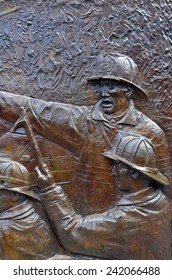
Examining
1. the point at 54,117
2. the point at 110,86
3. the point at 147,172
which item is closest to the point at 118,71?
the point at 110,86

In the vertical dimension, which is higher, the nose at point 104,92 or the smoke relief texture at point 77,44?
the smoke relief texture at point 77,44

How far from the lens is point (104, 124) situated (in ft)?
7.07

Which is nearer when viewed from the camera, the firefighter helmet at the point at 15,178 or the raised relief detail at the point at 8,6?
the firefighter helmet at the point at 15,178

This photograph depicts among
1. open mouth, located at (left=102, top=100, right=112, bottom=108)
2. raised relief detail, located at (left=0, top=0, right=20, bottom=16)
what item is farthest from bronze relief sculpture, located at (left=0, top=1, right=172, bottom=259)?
raised relief detail, located at (left=0, top=0, right=20, bottom=16)

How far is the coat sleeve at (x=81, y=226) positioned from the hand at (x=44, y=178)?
25mm

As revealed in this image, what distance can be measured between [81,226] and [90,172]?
27cm

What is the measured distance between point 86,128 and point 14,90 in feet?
1.39

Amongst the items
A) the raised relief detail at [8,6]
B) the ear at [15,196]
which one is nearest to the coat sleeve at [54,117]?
the ear at [15,196]

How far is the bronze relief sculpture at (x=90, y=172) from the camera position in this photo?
7.01ft

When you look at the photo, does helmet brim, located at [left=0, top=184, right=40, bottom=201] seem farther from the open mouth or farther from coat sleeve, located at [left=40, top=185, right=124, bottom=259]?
the open mouth

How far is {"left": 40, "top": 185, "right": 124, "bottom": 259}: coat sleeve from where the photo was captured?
214cm

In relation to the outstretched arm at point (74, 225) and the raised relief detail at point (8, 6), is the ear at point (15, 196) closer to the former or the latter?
the outstretched arm at point (74, 225)

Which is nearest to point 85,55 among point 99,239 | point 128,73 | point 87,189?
point 128,73

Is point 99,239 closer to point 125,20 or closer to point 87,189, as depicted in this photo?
point 87,189
